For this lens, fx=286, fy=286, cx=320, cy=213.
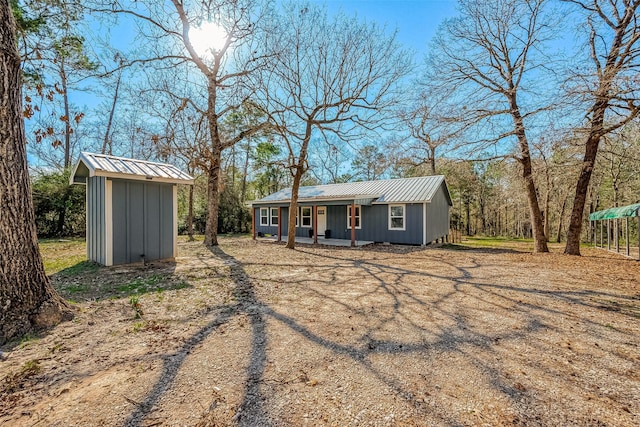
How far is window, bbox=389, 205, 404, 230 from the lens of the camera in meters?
14.0

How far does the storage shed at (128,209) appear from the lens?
22.7 feet

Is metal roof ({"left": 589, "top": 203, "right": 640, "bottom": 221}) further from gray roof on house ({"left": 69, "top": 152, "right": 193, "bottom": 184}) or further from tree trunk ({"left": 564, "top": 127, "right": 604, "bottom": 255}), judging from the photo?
gray roof on house ({"left": 69, "top": 152, "right": 193, "bottom": 184})

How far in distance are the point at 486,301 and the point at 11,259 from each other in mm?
6405

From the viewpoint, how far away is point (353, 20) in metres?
9.65

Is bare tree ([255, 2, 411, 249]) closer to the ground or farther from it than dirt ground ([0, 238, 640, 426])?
farther from it

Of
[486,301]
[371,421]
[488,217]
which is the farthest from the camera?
[488,217]

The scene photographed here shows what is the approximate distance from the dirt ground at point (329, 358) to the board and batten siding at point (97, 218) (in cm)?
182

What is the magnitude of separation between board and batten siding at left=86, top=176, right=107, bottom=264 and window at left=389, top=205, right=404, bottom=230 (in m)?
11.4

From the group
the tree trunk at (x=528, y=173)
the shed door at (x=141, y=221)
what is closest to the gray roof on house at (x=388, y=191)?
the tree trunk at (x=528, y=173)

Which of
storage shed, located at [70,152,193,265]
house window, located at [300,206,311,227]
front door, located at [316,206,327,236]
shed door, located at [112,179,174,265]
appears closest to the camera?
storage shed, located at [70,152,193,265]

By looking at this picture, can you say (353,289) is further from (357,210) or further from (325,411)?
(357,210)

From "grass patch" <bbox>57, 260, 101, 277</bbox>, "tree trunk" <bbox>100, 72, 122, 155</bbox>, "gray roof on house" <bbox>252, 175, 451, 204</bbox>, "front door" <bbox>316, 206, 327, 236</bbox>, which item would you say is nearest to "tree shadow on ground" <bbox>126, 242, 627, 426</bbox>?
"grass patch" <bbox>57, 260, 101, 277</bbox>

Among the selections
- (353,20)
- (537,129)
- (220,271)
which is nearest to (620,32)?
(537,129)

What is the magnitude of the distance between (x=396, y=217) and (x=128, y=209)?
11.0 metres
